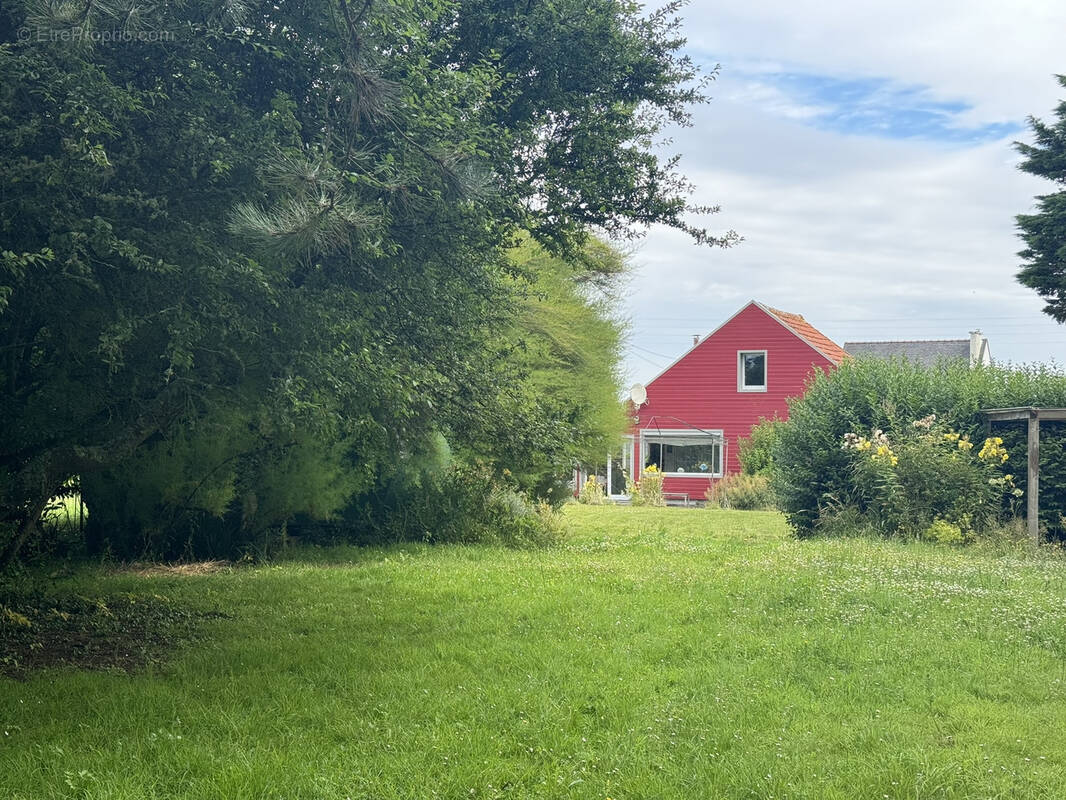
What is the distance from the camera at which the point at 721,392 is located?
111 ft

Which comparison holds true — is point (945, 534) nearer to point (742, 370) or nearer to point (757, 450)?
point (757, 450)

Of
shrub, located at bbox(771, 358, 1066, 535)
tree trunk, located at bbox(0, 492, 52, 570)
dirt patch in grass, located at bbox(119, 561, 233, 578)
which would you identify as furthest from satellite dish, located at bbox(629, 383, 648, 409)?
tree trunk, located at bbox(0, 492, 52, 570)

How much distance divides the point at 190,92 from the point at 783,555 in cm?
909

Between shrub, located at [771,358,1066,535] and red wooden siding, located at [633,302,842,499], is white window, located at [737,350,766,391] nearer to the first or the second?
red wooden siding, located at [633,302,842,499]

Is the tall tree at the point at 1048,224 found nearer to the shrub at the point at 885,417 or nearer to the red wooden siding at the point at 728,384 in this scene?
the shrub at the point at 885,417

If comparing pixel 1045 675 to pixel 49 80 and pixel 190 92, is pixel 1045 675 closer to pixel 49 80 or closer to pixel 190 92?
pixel 190 92

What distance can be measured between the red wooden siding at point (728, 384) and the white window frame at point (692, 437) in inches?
4.6

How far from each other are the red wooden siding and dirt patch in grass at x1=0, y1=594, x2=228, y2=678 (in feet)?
85.8

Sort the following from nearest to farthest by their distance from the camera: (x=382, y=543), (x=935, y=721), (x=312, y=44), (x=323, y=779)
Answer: (x=323, y=779) < (x=935, y=721) < (x=312, y=44) < (x=382, y=543)

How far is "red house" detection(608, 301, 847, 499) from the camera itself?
108 ft

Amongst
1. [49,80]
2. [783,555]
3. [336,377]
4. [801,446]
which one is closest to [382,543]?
[783,555]

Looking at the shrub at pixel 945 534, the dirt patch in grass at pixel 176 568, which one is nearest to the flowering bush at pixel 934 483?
the shrub at pixel 945 534

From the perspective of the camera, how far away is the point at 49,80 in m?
5.72

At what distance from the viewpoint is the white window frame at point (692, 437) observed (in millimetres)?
33469
